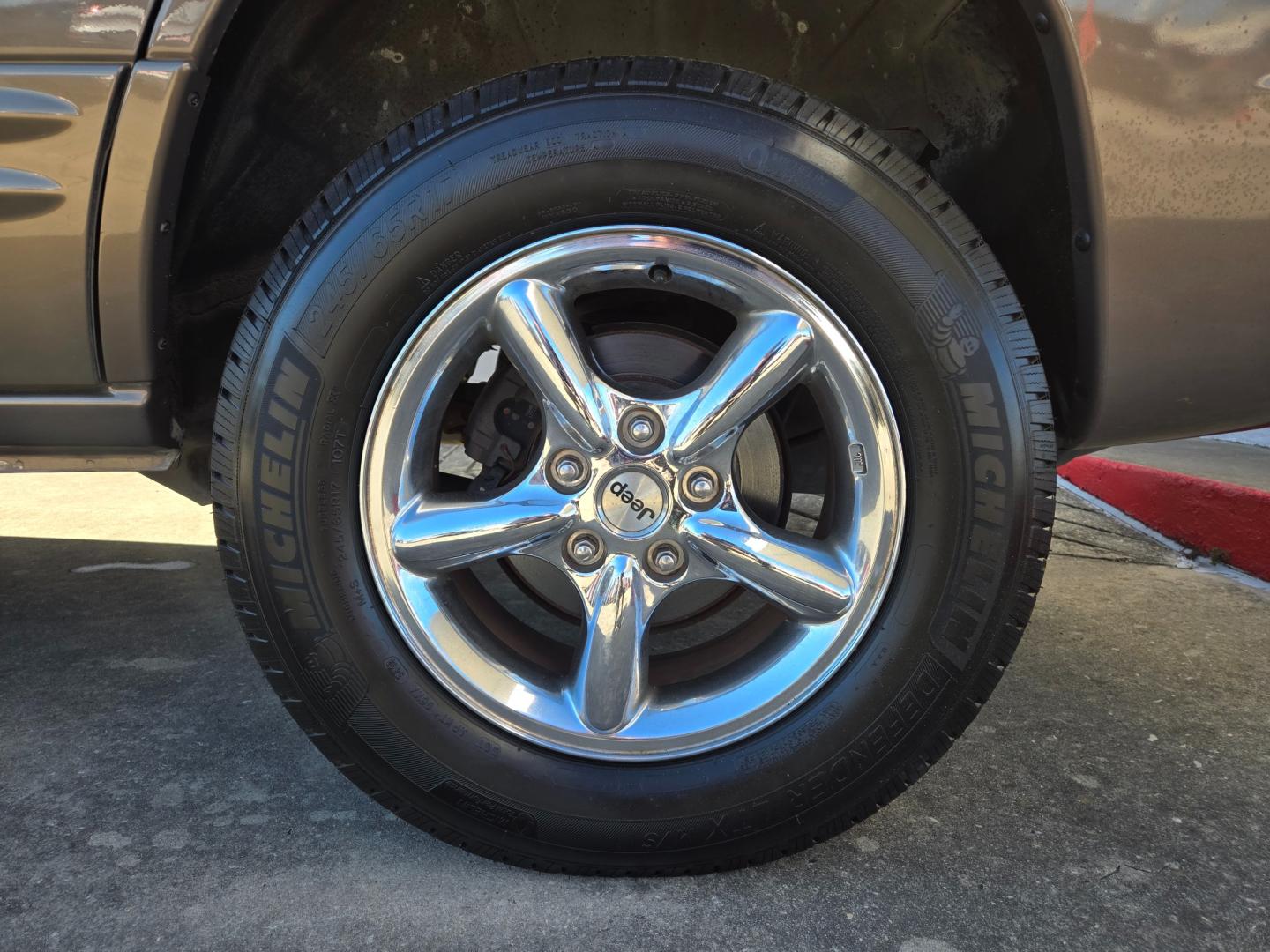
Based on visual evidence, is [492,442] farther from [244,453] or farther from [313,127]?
[313,127]

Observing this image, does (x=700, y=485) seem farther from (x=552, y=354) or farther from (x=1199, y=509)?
(x=1199, y=509)

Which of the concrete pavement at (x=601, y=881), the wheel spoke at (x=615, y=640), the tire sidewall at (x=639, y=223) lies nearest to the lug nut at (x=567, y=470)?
the wheel spoke at (x=615, y=640)

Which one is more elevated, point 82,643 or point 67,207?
point 67,207

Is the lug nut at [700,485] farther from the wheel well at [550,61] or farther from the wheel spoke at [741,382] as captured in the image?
the wheel well at [550,61]

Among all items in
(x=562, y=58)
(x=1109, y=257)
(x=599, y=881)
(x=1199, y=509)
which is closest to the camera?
(x=1109, y=257)

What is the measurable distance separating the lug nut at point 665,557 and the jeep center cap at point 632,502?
30mm

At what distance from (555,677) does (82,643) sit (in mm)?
1329

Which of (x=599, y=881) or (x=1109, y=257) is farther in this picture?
(x=599, y=881)

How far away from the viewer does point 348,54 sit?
1.49 m

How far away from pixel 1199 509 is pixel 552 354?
8.81 feet

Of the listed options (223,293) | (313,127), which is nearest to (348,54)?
(313,127)

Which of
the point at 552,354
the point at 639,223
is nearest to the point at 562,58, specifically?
the point at 639,223

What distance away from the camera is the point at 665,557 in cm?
131

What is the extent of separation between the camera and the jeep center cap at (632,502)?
4.22 ft
